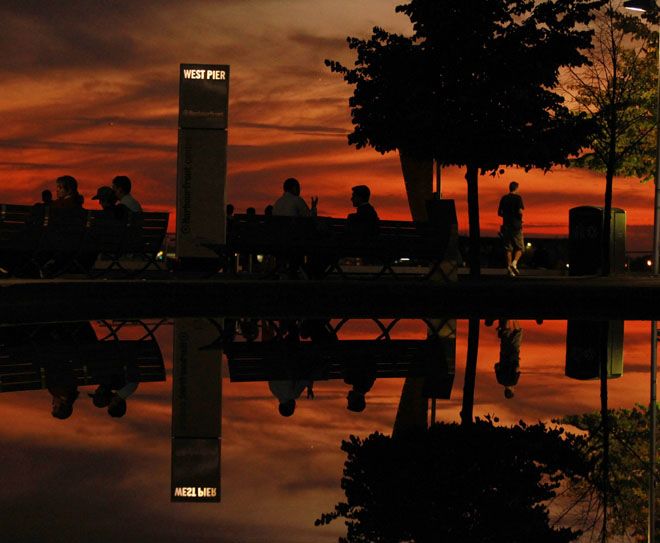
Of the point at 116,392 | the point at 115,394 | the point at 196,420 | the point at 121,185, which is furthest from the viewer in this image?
the point at 121,185

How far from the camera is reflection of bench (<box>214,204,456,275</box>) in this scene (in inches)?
797

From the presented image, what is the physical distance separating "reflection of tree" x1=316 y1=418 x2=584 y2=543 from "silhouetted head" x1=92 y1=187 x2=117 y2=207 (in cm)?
1676

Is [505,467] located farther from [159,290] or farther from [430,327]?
[159,290]

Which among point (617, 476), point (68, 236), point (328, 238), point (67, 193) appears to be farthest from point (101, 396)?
point (67, 193)

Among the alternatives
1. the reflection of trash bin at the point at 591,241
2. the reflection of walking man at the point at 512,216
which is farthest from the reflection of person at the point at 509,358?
the reflection of trash bin at the point at 591,241

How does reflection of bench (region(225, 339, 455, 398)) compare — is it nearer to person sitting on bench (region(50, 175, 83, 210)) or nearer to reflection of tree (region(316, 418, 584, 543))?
reflection of tree (region(316, 418, 584, 543))

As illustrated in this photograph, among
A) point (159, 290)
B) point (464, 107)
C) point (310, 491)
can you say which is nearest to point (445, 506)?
point (310, 491)

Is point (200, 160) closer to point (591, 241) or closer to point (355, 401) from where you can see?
point (355, 401)

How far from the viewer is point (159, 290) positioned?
1730 centimetres

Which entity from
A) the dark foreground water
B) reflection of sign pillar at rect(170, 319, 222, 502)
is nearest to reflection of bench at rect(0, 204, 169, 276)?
the dark foreground water

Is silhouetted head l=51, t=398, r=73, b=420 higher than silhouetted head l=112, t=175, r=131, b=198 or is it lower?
lower

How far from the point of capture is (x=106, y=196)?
22.6 m

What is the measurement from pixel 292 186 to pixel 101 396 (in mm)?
14013

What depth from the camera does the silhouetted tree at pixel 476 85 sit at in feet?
105
